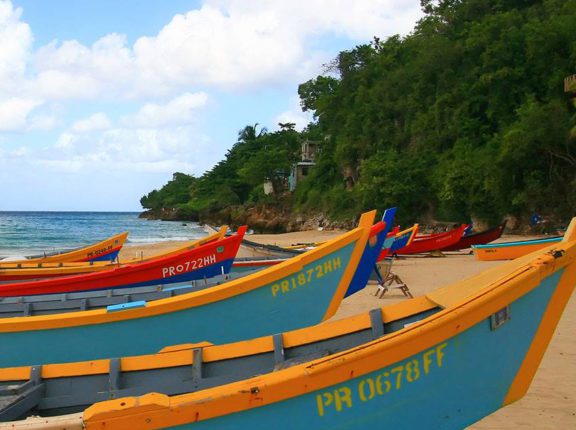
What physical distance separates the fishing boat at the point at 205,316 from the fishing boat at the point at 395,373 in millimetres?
1556

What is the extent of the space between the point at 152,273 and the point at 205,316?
14.1ft

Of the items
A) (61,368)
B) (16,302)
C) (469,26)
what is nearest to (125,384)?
(61,368)

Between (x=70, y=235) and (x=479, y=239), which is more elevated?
(x=479, y=239)

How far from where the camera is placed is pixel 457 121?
114 feet

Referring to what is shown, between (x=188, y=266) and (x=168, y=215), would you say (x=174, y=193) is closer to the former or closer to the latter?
(x=168, y=215)

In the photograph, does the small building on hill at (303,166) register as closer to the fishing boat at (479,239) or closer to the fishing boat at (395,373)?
the fishing boat at (479,239)

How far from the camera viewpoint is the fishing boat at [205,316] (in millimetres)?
5695

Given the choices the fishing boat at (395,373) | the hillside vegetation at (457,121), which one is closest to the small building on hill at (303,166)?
the hillside vegetation at (457,121)

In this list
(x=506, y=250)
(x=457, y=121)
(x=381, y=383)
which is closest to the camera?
(x=381, y=383)

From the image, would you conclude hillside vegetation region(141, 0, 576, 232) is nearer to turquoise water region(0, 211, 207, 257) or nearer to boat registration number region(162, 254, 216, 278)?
turquoise water region(0, 211, 207, 257)

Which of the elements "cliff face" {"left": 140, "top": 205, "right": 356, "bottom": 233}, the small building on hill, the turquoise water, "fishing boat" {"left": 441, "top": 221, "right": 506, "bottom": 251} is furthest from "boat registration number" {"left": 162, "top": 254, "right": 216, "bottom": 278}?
the small building on hill

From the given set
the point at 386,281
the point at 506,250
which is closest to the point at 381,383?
the point at 386,281

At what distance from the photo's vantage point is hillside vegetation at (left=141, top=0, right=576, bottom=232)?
2877 cm

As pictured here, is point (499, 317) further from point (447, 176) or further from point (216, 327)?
point (447, 176)
